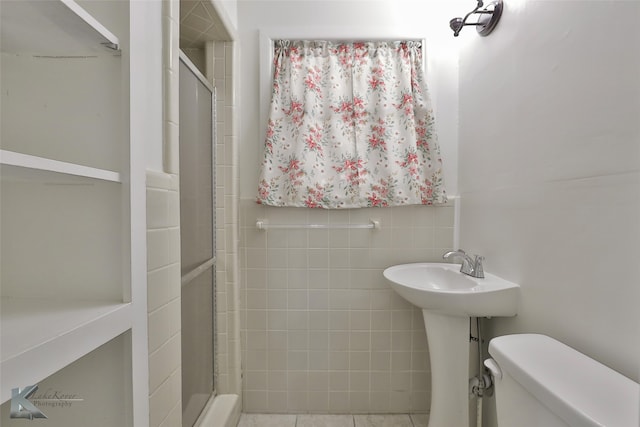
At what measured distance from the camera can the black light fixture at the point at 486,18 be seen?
1405 millimetres

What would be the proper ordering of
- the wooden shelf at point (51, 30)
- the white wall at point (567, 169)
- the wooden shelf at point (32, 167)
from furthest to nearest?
1. the white wall at point (567, 169)
2. the wooden shelf at point (51, 30)
3. the wooden shelf at point (32, 167)

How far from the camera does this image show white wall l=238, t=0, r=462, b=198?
5.83 feet

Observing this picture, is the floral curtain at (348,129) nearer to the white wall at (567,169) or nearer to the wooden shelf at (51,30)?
the white wall at (567,169)

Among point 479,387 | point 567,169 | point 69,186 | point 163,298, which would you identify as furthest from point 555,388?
point 69,186

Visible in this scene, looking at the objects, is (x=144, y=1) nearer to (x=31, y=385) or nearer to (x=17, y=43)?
(x=17, y=43)

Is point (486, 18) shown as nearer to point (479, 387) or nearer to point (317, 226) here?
point (317, 226)

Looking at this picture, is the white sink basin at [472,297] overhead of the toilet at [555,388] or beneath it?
overhead

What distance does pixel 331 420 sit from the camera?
179 centimetres

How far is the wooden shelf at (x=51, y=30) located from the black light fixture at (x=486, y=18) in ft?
4.64

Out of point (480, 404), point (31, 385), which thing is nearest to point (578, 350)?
point (480, 404)

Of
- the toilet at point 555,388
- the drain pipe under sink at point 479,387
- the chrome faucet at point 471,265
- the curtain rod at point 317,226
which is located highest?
the curtain rod at point 317,226

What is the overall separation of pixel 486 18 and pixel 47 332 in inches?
73.5

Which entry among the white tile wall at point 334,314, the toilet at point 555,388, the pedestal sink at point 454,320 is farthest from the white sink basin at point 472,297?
the white tile wall at point 334,314

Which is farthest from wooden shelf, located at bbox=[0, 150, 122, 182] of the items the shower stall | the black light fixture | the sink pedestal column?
the black light fixture
